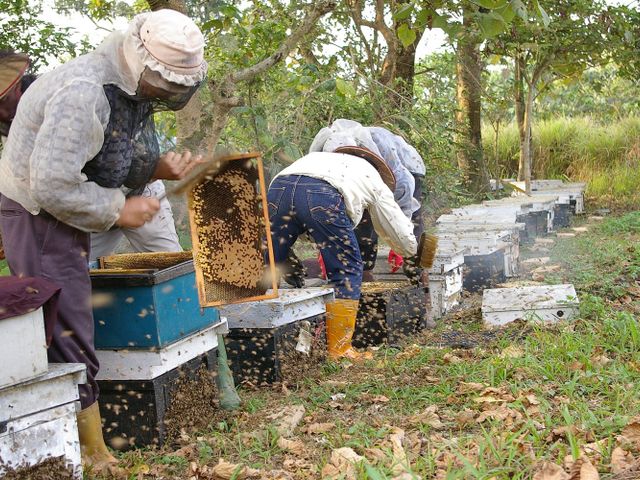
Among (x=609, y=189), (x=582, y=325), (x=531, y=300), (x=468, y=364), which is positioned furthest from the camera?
(x=609, y=189)

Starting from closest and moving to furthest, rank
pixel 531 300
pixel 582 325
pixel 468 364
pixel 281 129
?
pixel 468 364 < pixel 582 325 < pixel 531 300 < pixel 281 129

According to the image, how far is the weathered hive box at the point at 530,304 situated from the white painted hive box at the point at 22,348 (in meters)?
3.03

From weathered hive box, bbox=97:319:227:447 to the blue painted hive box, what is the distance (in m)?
0.04

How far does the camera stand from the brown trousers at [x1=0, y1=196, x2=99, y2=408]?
288 cm

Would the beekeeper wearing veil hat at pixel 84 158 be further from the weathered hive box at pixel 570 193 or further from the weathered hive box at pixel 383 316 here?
the weathered hive box at pixel 570 193

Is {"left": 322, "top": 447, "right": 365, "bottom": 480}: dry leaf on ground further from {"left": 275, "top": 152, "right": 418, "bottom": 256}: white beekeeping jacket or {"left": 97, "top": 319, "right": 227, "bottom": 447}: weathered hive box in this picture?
{"left": 275, "top": 152, "right": 418, "bottom": 256}: white beekeeping jacket

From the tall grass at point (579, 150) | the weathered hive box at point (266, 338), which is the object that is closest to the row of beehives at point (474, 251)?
the weathered hive box at point (266, 338)

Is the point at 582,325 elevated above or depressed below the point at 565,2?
below

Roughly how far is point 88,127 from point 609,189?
39.1ft

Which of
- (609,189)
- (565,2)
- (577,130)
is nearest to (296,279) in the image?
(565,2)

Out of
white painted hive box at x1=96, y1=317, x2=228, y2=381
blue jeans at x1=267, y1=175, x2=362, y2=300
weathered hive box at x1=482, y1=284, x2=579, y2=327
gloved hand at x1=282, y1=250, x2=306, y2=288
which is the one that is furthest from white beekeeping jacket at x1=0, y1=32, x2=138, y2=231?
weathered hive box at x1=482, y1=284, x2=579, y2=327

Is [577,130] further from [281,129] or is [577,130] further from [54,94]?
[54,94]

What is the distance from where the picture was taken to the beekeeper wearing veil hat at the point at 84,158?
2.75 metres

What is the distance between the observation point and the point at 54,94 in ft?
9.09
